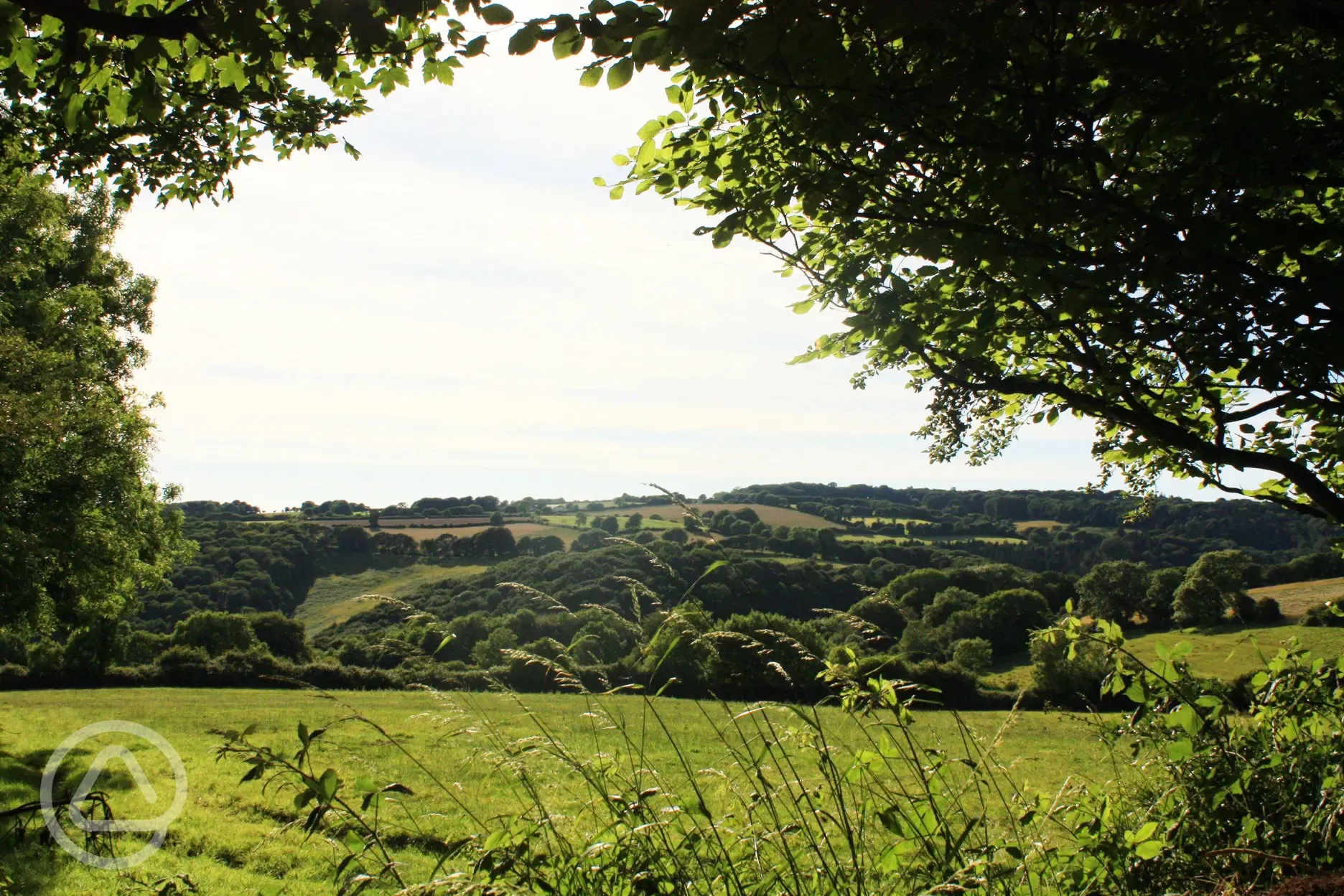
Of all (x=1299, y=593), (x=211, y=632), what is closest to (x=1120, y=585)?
(x=1299, y=593)

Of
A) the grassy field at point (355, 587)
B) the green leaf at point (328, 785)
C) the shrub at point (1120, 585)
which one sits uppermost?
the green leaf at point (328, 785)

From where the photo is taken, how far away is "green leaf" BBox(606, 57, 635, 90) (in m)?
3.44

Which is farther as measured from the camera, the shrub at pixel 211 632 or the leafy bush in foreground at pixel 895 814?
the shrub at pixel 211 632

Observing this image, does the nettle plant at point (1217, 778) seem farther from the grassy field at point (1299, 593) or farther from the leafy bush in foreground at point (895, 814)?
the grassy field at point (1299, 593)

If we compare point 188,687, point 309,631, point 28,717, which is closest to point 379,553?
point 309,631

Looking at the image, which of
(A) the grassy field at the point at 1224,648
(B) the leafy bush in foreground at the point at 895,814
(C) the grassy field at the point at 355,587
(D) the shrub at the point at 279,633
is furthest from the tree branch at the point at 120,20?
(C) the grassy field at the point at 355,587

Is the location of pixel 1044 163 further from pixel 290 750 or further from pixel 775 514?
pixel 775 514

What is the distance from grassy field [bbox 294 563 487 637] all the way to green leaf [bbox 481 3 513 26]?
66.5 meters

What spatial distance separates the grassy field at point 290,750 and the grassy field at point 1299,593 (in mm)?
15681

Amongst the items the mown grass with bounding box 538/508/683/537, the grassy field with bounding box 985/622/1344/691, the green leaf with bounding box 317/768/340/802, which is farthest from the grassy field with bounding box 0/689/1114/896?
the mown grass with bounding box 538/508/683/537

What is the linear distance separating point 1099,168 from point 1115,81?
28.9 inches

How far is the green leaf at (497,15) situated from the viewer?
11.6 ft

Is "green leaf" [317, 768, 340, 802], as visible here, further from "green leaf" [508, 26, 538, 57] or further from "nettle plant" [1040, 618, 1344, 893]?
"green leaf" [508, 26, 538, 57]
